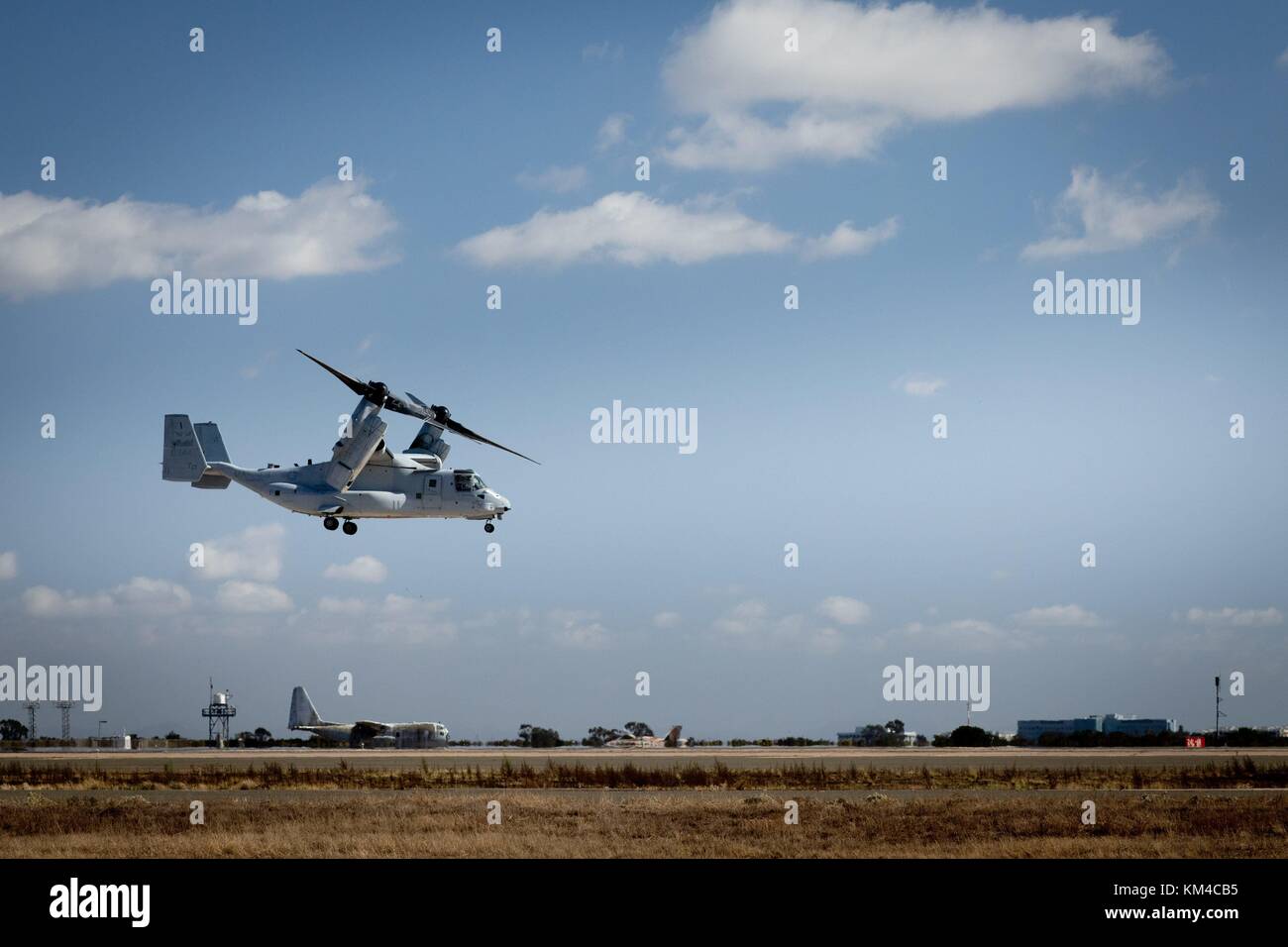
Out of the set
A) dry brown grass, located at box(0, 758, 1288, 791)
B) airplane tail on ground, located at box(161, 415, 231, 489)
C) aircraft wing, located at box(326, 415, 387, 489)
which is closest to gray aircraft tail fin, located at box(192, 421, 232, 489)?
airplane tail on ground, located at box(161, 415, 231, 489)

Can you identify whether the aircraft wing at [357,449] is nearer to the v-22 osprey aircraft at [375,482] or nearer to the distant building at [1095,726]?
the v-22 osprey aircraft at [375,482]

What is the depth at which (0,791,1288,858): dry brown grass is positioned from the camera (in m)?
28.0

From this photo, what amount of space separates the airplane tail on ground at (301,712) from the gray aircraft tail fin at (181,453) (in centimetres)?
4834

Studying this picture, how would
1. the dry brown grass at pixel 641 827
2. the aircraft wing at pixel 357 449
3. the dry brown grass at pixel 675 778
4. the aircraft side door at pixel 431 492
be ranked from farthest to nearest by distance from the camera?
the aircraft side door at pixel 431 492 < the aircraft wing at pixel 357 449 < the dry brown grass at pixel 675 778 < the dry brown grass at pixel 641 827

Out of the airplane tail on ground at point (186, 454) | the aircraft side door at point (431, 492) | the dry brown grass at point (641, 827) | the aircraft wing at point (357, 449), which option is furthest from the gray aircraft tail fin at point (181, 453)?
the dry brown grass at point (641, 827)

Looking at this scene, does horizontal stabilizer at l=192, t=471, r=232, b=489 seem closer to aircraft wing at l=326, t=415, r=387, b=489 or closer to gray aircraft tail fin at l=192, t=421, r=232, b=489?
gray aircraft tail fin at l=192, t=421, r=232, b=489

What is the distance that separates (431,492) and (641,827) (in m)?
28.2

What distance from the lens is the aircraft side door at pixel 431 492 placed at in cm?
5775
